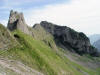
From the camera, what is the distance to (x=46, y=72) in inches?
2367

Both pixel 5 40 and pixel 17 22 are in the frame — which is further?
pixel 17 22

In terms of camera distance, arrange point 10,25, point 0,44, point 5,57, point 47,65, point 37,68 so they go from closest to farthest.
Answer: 1. point 5,57
2. point 0,44
3. point 37,68
4. point 47,65
5. point 10,25

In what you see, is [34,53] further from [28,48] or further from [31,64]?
[31,64]

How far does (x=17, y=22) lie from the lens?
109m

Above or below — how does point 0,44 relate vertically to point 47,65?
above

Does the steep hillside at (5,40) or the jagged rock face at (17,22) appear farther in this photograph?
the jagged rock face at (17,22)

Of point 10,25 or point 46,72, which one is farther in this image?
point 10,25

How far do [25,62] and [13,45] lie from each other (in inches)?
319

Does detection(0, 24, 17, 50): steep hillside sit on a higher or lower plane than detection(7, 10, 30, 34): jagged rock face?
lower

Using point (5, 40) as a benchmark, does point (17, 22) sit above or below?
above

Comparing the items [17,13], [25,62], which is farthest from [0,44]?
[17,13]

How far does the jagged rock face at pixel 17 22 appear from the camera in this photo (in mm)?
108925

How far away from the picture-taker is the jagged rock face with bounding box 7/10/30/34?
357ft

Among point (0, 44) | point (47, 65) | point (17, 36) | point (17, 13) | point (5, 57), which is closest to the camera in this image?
point (5, 57)
